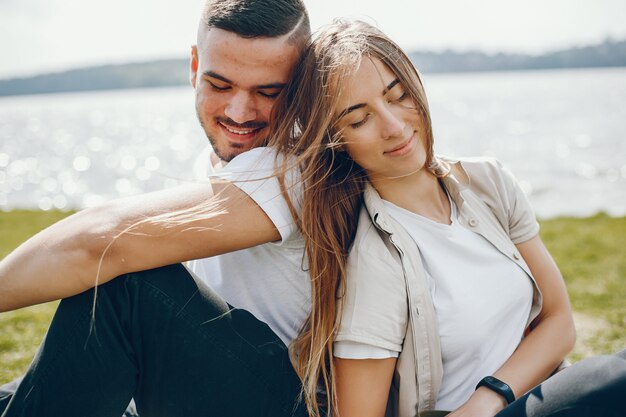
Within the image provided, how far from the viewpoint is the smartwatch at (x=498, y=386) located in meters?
2.46

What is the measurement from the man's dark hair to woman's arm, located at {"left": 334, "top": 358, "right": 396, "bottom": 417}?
4.91 ft

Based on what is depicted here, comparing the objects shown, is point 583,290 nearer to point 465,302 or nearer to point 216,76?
point 465,302

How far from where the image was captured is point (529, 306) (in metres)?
2.82

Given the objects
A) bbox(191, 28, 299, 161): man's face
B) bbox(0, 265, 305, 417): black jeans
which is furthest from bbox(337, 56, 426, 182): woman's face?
bbox(0, 265, 305, 417): black jeans

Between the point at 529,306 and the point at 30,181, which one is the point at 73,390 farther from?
the point at 30,181

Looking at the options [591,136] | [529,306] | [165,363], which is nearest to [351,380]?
[165,363]

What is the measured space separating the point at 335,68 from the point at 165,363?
4.29ft

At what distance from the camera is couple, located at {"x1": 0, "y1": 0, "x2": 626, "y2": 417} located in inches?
92.7

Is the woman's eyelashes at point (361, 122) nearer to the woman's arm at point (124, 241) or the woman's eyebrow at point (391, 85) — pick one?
the woman's eyebrow at point (391, 85)

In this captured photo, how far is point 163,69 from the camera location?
109m

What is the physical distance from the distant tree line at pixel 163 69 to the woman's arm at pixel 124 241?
98009 mm

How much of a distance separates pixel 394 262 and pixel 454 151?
27.1 m

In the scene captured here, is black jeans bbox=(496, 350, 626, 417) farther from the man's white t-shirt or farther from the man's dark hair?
the man's dark hair

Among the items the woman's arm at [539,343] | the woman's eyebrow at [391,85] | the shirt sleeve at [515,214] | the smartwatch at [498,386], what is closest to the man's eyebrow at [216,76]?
the woman's eyebrow at [391,85]
